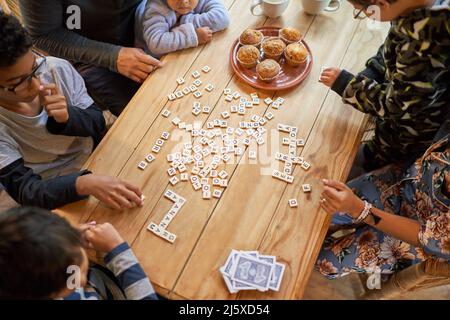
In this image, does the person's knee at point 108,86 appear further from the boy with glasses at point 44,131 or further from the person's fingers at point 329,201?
the person's fingers at point 329,201

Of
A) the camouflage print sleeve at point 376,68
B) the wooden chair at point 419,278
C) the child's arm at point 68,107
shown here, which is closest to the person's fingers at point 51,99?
the child's arm at point 68,107

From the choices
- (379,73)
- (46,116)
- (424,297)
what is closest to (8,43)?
(46,116)

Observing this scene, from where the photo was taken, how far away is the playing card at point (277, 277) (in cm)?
113

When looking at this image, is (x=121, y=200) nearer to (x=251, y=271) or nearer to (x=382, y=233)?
(x=251, y=271)

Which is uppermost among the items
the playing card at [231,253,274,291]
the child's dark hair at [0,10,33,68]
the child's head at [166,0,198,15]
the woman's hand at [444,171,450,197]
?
the child's dark hair at [0,10,33,68]

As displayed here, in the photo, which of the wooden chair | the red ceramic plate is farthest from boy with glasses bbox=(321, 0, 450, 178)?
the wooden chair

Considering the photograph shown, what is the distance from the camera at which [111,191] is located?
1.25 metres

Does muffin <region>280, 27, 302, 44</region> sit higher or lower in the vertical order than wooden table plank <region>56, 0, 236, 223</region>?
higher

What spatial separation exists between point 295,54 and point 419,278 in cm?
91

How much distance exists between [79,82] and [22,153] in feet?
1.15

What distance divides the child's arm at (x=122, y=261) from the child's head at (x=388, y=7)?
998 mm

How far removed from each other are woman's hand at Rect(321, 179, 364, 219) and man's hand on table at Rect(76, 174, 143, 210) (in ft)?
1.92

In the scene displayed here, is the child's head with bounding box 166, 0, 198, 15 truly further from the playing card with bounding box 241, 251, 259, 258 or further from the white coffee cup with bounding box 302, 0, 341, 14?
the playing card with bounding box 241, 251, 259, 258

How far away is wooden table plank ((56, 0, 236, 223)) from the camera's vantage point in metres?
1.29
